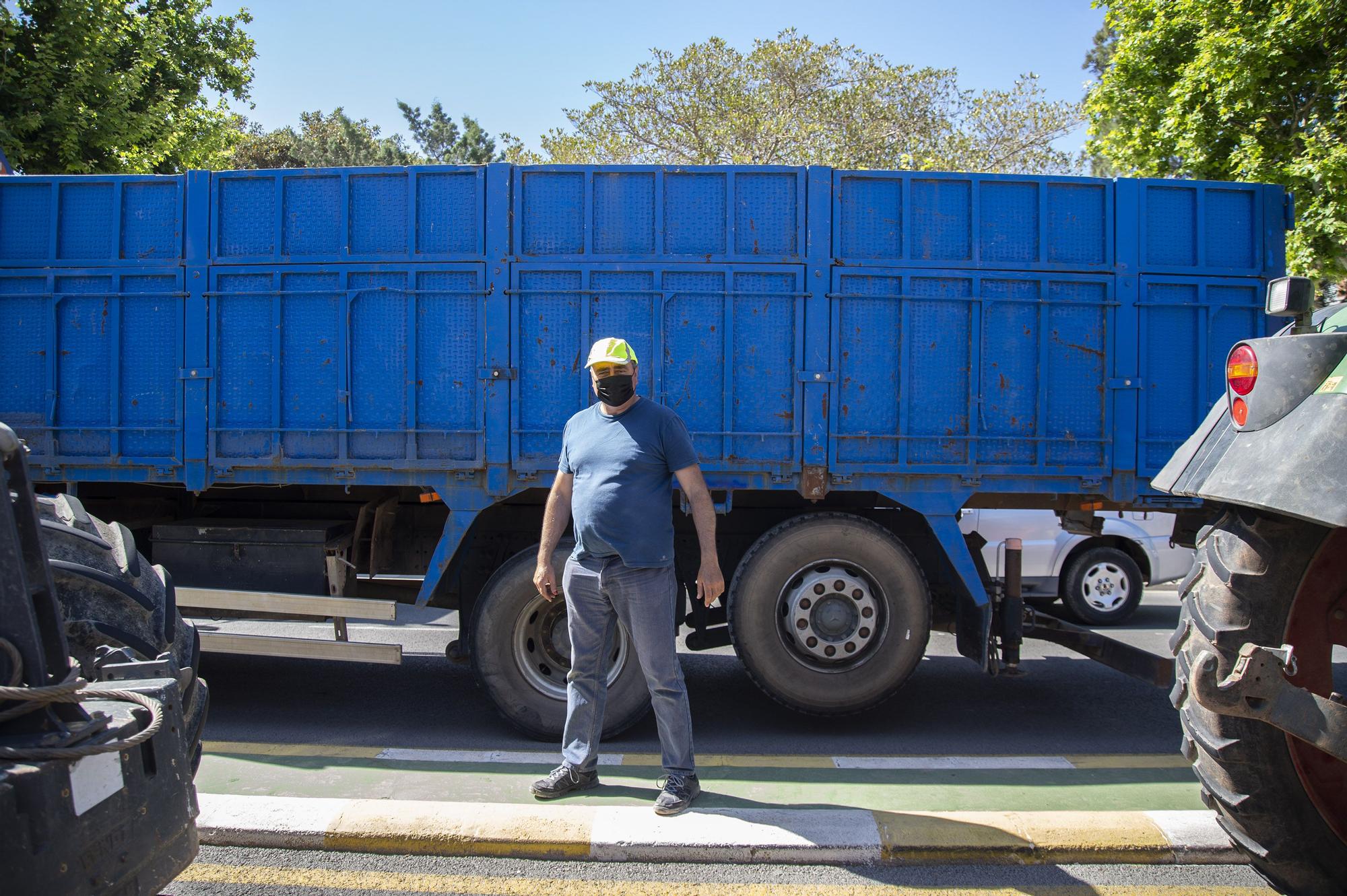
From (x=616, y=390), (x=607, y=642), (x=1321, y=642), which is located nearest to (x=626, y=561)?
(x=607, y=642)

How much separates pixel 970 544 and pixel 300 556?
4.22m

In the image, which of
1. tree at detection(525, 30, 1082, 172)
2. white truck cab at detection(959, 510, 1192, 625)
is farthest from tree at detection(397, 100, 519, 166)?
white truck cab at detection(959, 510, 1192, 625)

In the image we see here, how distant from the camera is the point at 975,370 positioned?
540cm

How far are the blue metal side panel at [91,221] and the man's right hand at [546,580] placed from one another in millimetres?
3119

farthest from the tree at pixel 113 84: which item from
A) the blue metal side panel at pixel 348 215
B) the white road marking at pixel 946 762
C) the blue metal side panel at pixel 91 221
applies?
the white road marking at pixel 946 762

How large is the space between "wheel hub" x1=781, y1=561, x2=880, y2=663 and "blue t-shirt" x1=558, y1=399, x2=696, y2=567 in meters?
1.33

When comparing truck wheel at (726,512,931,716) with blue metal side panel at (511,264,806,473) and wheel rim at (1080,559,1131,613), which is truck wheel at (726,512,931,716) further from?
wheel rim at (1080,559,1131,613)

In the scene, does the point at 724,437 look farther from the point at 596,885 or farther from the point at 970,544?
the point at 596,885

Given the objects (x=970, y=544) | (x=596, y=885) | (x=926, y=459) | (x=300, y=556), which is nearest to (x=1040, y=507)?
(x=970, y=544)

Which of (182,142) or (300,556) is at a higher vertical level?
(182,142)

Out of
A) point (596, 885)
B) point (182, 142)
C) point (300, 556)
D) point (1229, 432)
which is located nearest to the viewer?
point (1229, 432)

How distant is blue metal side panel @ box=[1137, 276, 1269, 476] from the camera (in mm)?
5414

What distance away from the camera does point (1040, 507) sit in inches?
229

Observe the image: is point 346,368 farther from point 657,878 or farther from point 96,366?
point 657,878
